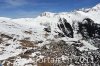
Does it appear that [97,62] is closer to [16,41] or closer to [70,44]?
[70,44]

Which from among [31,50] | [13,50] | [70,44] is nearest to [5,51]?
[13,50]

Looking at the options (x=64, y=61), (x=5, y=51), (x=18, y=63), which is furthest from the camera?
(x=5, y=51)

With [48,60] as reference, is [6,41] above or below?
above

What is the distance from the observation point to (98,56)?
169625mm

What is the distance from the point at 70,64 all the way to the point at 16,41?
66441 mm

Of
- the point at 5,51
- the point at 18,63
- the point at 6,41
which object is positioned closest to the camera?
the point at 18,63

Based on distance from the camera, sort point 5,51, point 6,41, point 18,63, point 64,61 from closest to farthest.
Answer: point 18,63
point 64,61
point 5,51
point 6,41

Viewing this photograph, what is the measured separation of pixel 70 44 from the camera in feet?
652

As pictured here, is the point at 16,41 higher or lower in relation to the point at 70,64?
higher

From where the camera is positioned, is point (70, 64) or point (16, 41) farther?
point (16, 41)

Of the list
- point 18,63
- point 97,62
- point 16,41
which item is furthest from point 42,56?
point 16,41

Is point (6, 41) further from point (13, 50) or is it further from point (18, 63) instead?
point (18, 63)

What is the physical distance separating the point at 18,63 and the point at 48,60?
62.4ft

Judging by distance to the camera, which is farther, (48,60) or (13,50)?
(13,50)
